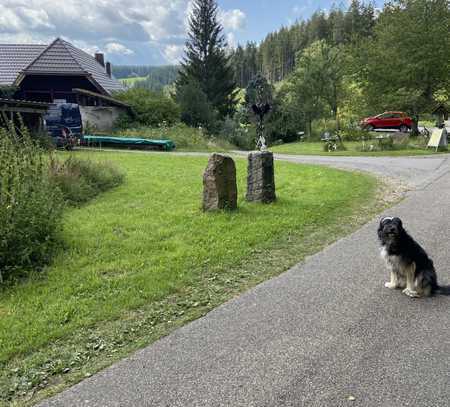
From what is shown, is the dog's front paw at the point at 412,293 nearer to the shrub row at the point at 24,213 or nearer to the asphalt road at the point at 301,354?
the asphalt road at the point at 301,354

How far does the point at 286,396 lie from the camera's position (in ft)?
9.75

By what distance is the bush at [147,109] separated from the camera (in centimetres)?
3228

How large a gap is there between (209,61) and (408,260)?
44.9 metres

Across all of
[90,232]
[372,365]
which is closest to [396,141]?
[90,232]

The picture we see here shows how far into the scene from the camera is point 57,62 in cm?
3012

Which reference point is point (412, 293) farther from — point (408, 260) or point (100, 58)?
point (100, 58)

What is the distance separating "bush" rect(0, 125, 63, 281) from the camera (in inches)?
218

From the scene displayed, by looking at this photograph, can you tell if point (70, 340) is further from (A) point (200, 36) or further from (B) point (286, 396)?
(A) point (200, 36)

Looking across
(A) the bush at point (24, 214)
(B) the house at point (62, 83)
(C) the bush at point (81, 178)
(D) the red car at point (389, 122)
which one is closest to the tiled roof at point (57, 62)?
(B) the house at point (62, 83)

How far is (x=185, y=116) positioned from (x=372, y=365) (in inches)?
1317

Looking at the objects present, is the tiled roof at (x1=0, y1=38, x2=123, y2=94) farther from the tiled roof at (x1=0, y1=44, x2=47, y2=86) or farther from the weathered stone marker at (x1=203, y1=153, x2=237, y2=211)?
the weathered stone marker at (x1=203, y1=153, x2=237, y2=211)

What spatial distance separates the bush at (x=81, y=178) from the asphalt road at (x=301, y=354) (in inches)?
251

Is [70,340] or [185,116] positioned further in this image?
[185,116]

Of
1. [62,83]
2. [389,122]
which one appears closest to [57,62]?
[62,83]
